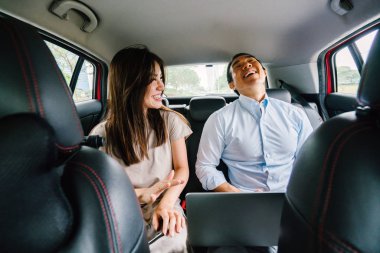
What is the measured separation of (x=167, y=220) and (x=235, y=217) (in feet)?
0.90

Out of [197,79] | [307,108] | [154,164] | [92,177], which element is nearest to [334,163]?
[92,177]

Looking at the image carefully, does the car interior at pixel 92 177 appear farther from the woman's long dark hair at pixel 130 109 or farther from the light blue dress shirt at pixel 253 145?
the light blue dress shirt at pixel 253 145

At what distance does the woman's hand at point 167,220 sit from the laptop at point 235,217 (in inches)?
3.2

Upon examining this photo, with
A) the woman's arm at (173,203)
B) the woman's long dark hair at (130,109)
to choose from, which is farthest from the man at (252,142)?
the woman's long dark hair at (130,109)

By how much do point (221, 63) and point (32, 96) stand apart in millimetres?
2447

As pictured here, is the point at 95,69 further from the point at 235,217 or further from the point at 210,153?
the point at 235,217

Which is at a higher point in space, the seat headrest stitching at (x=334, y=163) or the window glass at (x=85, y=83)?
the window glass at (x=85, y=83)

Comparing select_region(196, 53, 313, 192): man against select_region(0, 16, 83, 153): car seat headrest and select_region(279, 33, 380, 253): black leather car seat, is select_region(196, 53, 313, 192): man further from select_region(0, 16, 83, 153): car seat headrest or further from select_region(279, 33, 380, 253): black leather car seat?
select_region(0, 16, 83, 153): car seat headrest

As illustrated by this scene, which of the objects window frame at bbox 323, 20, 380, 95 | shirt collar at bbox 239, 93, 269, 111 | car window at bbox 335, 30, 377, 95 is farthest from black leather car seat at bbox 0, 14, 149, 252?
car window at bbox 335, 30, 377, 95

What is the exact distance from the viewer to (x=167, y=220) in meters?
0.91

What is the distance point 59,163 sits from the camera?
0.53 meters

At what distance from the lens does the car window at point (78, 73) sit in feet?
6.83

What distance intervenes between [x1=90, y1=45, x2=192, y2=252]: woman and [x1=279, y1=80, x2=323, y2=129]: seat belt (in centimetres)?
135

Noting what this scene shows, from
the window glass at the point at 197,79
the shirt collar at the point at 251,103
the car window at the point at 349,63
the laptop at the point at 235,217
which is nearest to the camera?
the laptop at the point at 235,217
